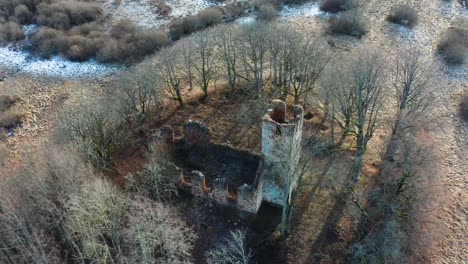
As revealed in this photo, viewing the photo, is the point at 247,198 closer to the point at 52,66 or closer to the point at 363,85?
the point at 363,85

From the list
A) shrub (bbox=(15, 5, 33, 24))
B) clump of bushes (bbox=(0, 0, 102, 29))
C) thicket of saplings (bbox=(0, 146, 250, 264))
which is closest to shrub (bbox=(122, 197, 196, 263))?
thicket of saplings (bbox=(0, 146, 250, 264))

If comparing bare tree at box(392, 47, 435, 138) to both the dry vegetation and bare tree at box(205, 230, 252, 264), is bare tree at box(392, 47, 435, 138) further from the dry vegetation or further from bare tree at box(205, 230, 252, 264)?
bare tree at box(205, 230, 252, 264)

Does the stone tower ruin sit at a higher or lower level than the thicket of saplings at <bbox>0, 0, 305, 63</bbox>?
lower

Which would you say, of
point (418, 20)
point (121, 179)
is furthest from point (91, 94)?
point (418, 20)

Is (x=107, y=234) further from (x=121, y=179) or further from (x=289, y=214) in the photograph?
(x=289, y=214)

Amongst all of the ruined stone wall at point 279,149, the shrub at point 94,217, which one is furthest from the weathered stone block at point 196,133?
the shrub at point 94,217
